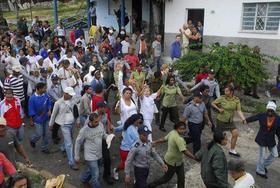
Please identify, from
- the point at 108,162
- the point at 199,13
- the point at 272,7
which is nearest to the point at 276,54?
the point at 272,7

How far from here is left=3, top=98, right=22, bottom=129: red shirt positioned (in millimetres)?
7234

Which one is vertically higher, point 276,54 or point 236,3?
point 236,3

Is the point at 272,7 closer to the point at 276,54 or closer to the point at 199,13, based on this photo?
the point at 276,54

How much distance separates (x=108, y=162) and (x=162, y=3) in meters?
12.8

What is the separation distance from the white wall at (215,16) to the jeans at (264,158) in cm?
799

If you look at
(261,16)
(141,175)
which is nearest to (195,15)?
(261,16)

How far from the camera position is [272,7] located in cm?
1419

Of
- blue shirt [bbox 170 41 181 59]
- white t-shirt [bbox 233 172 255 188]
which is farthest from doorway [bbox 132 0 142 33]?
white t-shirt [bbox 233 172 255 188]

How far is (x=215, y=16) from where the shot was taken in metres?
15.5

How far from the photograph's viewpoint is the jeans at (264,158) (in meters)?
7.15

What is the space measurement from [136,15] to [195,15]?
4.57m

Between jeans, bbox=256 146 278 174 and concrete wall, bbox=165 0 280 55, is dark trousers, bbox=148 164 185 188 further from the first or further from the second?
concrete wall, bbox=165 0 280 55

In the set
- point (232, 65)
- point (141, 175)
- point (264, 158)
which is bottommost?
point (264, 158)

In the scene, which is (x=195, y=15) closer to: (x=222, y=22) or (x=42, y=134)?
(x=222, y=22)
